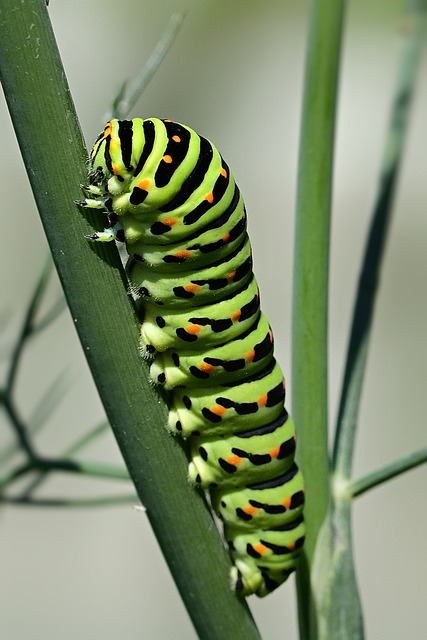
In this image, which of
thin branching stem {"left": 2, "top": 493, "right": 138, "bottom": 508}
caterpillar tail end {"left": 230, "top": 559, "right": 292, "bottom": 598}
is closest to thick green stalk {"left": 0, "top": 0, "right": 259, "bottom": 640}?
caterpillar tail end {"left": 230, "top": 559, "right": 292, "bottom": 598}

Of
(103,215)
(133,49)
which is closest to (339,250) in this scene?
(133,49)

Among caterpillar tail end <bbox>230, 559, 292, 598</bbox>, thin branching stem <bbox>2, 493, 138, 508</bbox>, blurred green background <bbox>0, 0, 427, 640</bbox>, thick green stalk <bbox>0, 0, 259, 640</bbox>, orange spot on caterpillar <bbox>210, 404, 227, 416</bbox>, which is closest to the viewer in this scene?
thick green stalk <bbox>0, 0, 259, 640</bbox>

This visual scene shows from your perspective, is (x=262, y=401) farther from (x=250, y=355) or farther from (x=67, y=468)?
(x=67, y=468)

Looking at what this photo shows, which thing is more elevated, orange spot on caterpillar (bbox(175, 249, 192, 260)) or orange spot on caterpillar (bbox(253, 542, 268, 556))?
orange spot on caterpillar (bbox(175, 249, 192, 260))

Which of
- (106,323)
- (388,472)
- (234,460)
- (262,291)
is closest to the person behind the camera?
(106,323)

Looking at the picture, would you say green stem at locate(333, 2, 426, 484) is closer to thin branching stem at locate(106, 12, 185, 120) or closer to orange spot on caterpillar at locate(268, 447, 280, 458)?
orange spot on caterpillar at locate(268, 447, 280, 458)

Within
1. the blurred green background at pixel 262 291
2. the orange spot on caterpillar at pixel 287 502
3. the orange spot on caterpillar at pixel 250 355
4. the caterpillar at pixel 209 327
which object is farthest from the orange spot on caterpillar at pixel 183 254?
the blurred green background at pixel 262 291

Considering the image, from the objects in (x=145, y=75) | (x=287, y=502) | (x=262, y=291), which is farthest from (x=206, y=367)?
(x=262, y=291)

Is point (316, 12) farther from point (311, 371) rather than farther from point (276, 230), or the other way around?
point (276, 230)
